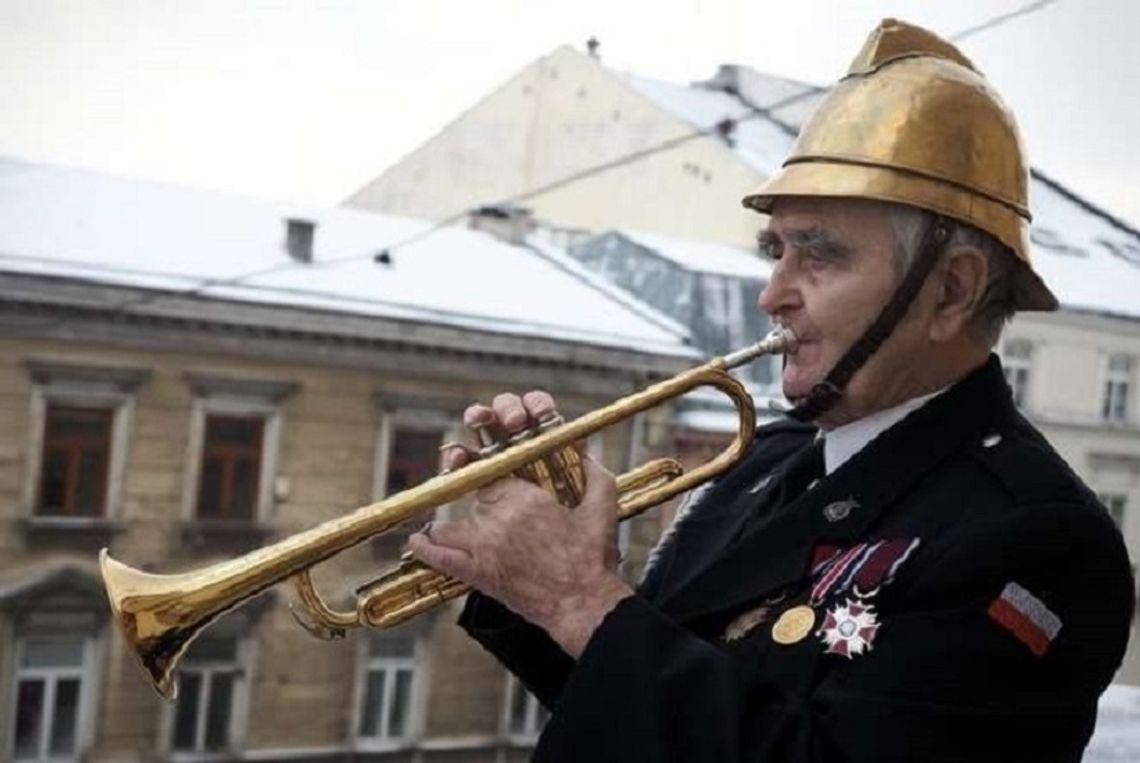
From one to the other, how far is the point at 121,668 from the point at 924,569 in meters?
6.39

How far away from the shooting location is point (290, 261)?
6934 millimetres

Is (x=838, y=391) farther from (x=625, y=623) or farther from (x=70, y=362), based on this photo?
(x=70, y=362)

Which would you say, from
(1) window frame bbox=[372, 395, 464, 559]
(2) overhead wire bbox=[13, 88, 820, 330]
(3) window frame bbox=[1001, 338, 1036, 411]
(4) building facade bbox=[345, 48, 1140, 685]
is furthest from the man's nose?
(1) window frame bbox=[372, 395, 464, 559]

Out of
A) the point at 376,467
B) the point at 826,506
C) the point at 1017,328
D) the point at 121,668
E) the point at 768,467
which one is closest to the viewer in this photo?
the point at 826,506

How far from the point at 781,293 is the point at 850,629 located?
0.27 meters

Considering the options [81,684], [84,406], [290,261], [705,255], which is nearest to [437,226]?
[290,261]

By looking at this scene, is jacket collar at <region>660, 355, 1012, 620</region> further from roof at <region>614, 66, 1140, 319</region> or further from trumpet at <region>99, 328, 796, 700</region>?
roof at <region>614, 66, 1140, 319</region>

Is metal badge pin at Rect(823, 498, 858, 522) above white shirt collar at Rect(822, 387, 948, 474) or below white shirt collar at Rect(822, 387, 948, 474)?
below

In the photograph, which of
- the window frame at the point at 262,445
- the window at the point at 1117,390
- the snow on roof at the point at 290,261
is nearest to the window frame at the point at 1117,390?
the window at the point at 1117,390

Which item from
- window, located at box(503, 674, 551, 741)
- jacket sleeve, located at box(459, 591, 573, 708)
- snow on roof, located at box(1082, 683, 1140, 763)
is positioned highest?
jacket sleeve, located at box(459, 591, 573, 708)

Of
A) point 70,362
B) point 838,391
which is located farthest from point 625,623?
point 70,362

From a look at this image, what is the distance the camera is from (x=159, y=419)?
6.71 m

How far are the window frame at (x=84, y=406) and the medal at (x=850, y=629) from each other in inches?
227

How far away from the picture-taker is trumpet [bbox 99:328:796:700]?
3.74ft
